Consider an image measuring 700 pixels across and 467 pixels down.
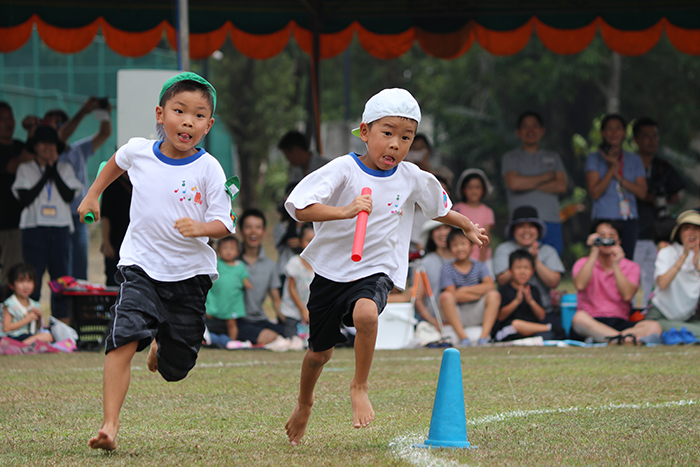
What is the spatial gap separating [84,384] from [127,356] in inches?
97.3

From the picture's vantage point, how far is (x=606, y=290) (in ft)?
29.5

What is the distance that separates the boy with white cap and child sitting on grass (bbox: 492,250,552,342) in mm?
4908

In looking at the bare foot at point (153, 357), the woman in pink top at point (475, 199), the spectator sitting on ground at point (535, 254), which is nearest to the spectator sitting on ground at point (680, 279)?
the spectator sitting on ground at point (535, 254)

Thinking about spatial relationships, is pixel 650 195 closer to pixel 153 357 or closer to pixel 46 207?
pixel 46 207

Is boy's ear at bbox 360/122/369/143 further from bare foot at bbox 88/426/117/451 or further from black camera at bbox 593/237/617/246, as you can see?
black camera at bbox 593/237/617/246

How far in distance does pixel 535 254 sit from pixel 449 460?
6.27m

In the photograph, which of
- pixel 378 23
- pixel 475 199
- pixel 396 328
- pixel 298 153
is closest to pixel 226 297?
pixel 396 328

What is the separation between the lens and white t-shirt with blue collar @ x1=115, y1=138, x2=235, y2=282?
4.02m

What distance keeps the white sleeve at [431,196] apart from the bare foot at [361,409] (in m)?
1.01

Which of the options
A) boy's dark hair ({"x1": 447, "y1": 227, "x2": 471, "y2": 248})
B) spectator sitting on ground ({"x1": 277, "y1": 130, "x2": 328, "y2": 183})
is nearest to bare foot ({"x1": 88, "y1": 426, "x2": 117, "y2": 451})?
boy's dark hair ({"x1": 447, "y1": 227, "x2": 471, "y2": 248})

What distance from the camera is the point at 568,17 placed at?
11.3 metres

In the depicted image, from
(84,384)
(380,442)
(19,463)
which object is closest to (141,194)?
(19,463)

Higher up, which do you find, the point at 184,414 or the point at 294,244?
the point at 294,244

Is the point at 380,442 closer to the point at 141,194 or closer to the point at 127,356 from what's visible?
the point at 127,356
